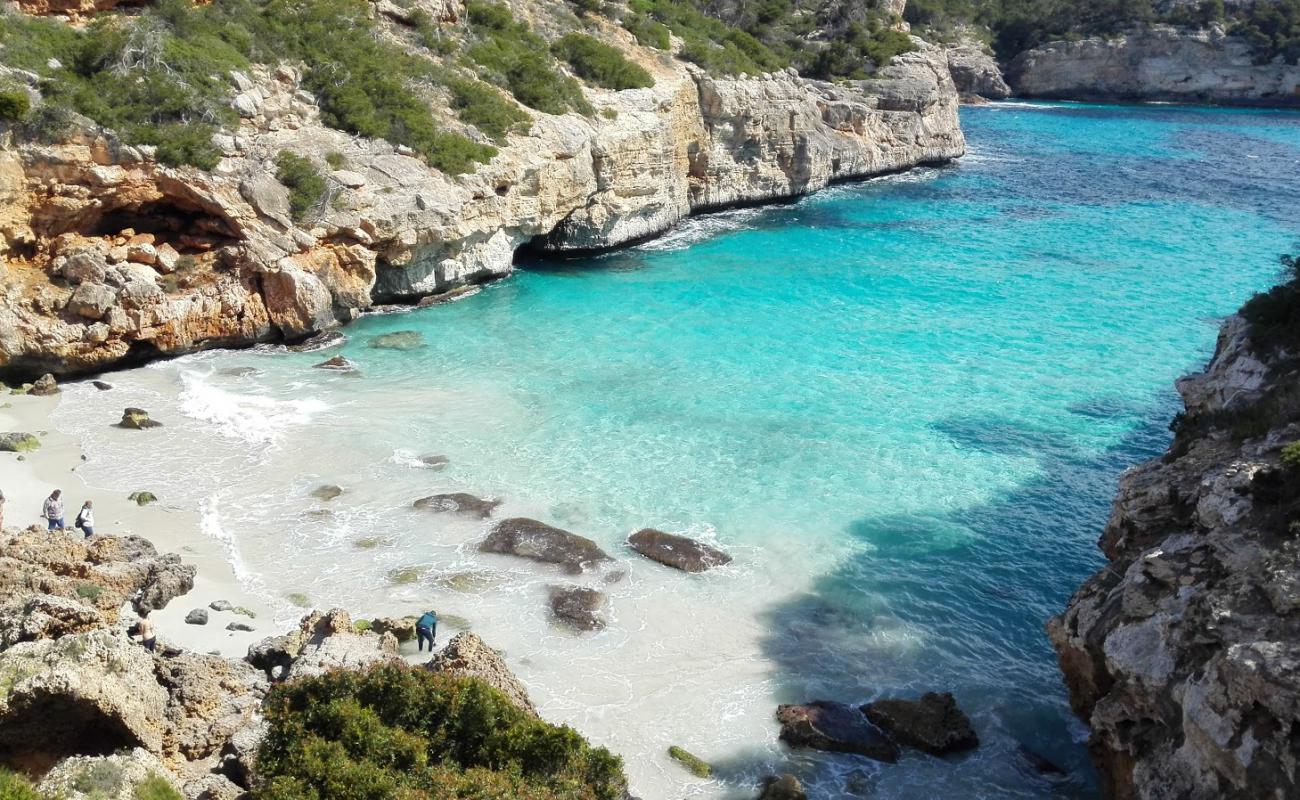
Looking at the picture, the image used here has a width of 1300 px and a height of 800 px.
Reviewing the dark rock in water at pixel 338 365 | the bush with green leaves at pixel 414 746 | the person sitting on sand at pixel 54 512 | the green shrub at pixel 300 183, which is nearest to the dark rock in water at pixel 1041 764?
the bush with green leaves at pixel 414 746

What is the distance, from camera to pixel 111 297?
27.0 metres

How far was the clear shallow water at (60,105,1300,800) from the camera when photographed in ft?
54.0

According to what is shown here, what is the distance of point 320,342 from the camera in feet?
101

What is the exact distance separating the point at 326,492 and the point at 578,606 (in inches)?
281

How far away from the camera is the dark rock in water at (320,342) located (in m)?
30.4

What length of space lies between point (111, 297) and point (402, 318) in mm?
9290

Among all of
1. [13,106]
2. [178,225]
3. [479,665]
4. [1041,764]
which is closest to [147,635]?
[479,665]

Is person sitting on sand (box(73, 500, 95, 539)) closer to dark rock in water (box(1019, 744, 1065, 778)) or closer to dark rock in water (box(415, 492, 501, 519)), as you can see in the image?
dark rock in water (box(415, 492, 501, 519))

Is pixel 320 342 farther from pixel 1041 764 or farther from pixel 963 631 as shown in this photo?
pixel 1041 764

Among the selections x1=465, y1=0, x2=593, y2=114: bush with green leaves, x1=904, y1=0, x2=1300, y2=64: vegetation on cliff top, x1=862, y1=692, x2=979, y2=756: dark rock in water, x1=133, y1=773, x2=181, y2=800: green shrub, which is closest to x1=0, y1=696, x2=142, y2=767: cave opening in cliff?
x1=133, y1=773, x2=181, y2=800: green shrub

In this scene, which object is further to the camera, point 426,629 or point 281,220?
point 281,220

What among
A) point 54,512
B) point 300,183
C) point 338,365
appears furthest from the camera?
point 300,183

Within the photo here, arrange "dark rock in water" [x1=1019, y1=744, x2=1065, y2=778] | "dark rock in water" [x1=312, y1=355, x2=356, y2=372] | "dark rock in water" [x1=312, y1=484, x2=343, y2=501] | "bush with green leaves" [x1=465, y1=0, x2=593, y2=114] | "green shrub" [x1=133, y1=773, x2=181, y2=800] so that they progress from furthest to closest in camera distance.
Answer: "bush with green leaves" [x1=465, y1=0, x2=593, y2=114] < "dark rock in water" [x1=312, y1=355, x2=356, y2=372] < "dark rock in water" [x1=312, y1=484, x2=343, y2=501] < "dark rock in water" [x1=1019, y1=744, x2=1065, y2=778] < "green shrub" [x1=133, y1=773, x2=181, y2=800]

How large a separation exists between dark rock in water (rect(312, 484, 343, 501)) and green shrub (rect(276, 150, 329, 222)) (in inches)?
481
